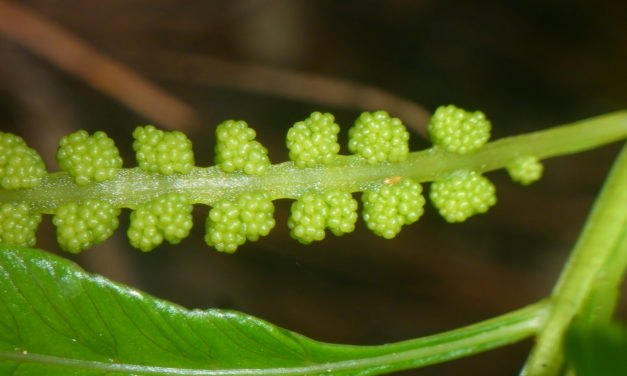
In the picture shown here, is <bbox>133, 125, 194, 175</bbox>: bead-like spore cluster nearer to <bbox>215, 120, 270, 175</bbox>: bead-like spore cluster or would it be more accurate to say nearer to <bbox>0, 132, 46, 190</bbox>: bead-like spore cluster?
<bbox>215, 120, 270, 175</bbox>: bead-like spore cluster

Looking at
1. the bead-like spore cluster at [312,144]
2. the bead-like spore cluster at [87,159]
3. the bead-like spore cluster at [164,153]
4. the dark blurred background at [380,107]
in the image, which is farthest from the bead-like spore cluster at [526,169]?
the dark blurred background at [380,107]

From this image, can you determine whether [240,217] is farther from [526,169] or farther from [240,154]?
[526,169]

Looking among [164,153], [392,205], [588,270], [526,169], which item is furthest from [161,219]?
[588,270]

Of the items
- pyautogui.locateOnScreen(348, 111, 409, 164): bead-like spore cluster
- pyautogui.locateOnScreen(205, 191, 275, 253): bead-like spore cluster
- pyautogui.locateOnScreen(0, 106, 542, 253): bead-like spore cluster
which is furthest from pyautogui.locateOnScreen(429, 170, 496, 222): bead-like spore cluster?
pyautogui.locateOnScreen(205, 191, 275, 253): bead-like spore cluster

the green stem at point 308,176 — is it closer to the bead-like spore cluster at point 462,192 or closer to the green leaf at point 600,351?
the bead-like spore cluster at point 462,192

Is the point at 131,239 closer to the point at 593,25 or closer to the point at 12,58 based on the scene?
the point at 12,58

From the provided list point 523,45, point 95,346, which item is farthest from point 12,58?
point 95,346

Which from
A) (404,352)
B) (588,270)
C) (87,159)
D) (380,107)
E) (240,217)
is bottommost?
(404,352)
